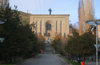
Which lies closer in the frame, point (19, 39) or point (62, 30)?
point (19, 39)

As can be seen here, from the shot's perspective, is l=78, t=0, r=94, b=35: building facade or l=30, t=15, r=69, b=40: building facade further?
l=30, t=15, r=69, b=40: building facade

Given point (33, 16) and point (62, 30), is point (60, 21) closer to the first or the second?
point (62, 30)

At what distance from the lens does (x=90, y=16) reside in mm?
36156

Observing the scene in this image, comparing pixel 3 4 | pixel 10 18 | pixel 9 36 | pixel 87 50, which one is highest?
pixel 3 4

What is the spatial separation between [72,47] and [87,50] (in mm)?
2093

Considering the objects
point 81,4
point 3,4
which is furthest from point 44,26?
point 3,4

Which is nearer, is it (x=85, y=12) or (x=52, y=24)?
(x=85, y=12)

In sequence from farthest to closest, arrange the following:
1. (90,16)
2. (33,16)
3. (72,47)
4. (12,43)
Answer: (33,16)
(90,16)
(72,47)
(12,43)

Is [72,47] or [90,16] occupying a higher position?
[90,16]

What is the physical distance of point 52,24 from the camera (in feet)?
333

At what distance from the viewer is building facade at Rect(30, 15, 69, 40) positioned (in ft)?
326

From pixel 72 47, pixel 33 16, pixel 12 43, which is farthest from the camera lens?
pixel 33 16

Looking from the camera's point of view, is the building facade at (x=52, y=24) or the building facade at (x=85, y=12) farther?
the building facade at (x=52, y=24)

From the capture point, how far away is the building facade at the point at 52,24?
9950cm
